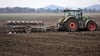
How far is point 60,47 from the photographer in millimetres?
14172

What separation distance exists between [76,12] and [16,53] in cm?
1091

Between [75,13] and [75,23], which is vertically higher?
[75,13]

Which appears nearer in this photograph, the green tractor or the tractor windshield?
the green tractor

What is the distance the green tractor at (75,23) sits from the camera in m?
22.0

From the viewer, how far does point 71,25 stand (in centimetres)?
2211

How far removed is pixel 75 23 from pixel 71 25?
39 centimetres

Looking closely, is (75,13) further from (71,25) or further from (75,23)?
(71,25)

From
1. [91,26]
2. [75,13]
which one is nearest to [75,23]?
[75,13]

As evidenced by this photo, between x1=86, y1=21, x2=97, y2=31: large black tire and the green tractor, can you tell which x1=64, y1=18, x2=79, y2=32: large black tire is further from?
x1=86, y1=21, x2=97, y2=31: large black tire

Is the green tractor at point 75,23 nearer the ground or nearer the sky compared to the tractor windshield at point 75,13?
nearer the ground

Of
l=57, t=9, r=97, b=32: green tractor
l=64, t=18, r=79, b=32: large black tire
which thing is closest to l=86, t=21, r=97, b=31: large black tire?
l=57, t=9, r=97, b=32: green tractor

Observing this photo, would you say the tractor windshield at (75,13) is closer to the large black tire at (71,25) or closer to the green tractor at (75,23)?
the green tractor at (75,23)

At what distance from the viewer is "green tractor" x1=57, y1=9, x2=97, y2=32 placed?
22.0 m

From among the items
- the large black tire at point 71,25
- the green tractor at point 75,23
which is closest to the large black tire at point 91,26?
the green tractor at point 75,23
